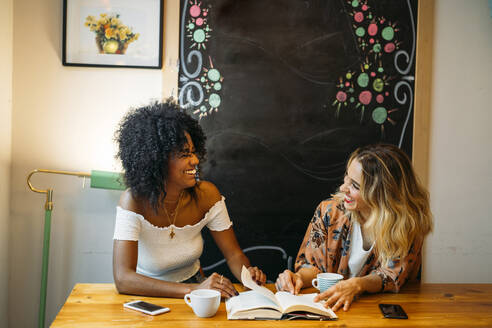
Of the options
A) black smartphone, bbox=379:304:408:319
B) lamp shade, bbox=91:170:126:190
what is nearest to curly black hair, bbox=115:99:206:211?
lamp shade, bbox=91:170:126:190

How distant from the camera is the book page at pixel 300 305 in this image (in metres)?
1.46

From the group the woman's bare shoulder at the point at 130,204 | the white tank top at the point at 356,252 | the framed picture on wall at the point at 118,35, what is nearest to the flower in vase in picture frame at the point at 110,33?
the framed picture on wall at the point at 118,35

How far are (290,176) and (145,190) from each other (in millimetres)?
922

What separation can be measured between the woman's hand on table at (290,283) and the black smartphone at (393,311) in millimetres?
303

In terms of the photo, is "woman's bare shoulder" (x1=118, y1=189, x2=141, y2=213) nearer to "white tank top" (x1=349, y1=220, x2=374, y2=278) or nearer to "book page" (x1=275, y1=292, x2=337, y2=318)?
"book page" (x1=275, y1=292, x2=337, y2=318)

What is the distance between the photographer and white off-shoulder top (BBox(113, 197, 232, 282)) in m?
1.84

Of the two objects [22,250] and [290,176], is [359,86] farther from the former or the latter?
[22,250]

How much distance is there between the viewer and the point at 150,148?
76.0 inches

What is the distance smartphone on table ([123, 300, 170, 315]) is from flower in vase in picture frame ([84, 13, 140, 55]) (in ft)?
4.74

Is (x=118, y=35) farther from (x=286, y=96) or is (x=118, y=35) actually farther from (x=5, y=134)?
(x=286, y=96)

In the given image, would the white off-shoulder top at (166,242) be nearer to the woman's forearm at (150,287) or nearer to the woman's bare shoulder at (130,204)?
the woman's bare shoulder at (130,204)

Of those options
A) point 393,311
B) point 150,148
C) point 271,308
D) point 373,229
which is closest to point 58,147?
point 150,148

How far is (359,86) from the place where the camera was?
8.43 feet

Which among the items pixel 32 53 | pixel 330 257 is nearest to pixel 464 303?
pixel 330 257
